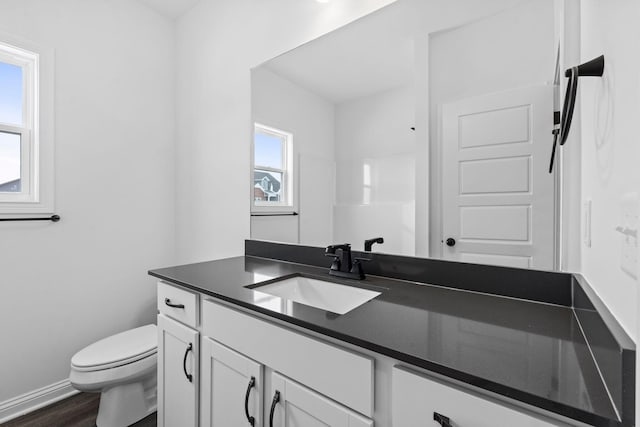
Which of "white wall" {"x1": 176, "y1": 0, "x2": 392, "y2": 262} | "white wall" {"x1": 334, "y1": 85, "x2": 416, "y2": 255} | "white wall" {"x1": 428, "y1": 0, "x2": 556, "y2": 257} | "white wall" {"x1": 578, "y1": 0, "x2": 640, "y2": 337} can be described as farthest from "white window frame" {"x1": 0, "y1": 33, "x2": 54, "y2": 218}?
"white wall" {"x1": 578, "y1": 0, "x2": 640, "y2": 337}

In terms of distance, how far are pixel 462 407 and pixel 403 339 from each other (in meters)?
0.17

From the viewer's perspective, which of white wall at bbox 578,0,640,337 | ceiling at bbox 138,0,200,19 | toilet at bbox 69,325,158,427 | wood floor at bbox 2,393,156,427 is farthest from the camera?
ceiling at bbox 138,0,200,19

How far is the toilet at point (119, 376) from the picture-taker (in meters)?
1.51

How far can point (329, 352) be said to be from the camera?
2.55 ft

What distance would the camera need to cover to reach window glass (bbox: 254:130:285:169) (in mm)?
1771

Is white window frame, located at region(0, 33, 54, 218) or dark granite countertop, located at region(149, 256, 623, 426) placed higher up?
white window frame, located at region(0, 33, 54, 218)

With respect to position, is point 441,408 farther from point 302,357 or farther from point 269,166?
point 269,166

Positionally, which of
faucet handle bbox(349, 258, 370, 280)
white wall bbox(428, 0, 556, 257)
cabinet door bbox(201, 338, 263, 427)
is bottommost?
cabinet door bbox(201, 338, 263, 427)

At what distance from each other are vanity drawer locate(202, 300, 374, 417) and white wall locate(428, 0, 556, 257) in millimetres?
611

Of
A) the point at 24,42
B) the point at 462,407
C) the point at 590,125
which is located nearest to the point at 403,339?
the point at 462,407

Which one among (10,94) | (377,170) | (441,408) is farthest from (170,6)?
(441,408)

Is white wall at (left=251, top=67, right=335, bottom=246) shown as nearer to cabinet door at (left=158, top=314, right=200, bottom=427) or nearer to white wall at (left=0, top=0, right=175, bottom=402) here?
cabinet door at (left=158, top=314, right=200, bottom=427)

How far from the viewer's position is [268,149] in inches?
71.6

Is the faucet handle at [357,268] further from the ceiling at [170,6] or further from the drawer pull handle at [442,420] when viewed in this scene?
the ceiling at [170,6]
